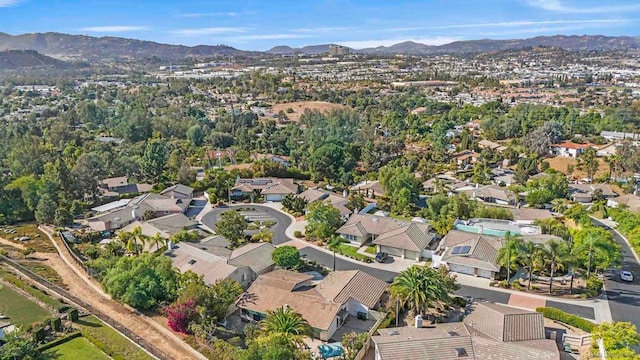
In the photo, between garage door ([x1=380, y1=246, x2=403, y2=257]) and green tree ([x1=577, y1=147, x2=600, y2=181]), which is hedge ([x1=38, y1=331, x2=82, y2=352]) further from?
green tree ([x1=577, y1=147, x2=600, y2=181])

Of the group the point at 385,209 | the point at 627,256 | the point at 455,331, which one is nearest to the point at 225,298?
the point at 455,331

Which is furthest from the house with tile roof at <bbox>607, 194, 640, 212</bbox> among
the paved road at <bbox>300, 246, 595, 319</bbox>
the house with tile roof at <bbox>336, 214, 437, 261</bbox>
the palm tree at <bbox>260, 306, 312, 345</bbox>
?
the palm tree at <bbox>260, 306, 312, 345</bbox>

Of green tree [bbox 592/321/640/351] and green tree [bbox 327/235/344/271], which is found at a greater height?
green tree [bbox 592/321/640/351]

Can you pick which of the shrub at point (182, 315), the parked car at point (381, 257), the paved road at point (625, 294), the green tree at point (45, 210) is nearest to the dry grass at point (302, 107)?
the green tree at point (45, 210)

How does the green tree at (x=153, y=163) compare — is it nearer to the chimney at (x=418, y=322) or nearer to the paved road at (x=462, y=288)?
the paved road at (x=462, y=288)

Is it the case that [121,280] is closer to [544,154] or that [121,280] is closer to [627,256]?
[627,256]

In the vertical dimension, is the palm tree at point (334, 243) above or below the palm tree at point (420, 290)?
below
